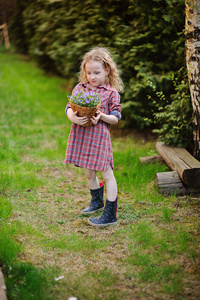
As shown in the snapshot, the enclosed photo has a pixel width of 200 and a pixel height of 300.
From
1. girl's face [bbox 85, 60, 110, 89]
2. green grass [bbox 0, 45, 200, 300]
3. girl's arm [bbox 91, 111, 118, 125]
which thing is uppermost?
girl's face [bbox 85, 60, 110, 89]

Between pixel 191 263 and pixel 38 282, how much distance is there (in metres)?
1.18

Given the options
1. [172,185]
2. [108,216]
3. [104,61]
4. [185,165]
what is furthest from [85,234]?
[104,61]

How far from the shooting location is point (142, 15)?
5.40m

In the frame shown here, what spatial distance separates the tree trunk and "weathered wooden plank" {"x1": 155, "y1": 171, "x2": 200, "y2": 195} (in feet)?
1.42

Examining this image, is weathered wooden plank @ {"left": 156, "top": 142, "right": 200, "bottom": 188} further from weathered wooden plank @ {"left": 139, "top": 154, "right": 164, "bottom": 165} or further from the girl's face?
the girl's face

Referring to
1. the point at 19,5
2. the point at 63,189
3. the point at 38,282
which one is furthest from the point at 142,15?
the point at 19,5

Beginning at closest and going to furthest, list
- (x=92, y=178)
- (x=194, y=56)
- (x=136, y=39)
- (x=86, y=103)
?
(x=86, y=103), (x=92, y=178), (x=194, y=56), (x=136, y=39)

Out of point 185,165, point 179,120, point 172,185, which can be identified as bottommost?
point 172,185

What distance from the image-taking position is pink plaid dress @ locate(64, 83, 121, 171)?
10.5 ft

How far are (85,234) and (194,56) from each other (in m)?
2.40

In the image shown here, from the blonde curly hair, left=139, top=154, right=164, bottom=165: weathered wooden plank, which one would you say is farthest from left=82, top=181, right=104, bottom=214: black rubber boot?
left=139, top=154, right=164, bottom=165: weathered wooden plank

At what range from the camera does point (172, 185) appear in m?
3.99

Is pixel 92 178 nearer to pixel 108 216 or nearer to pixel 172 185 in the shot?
pixel 108 216

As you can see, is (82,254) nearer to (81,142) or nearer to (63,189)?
(81,142)
